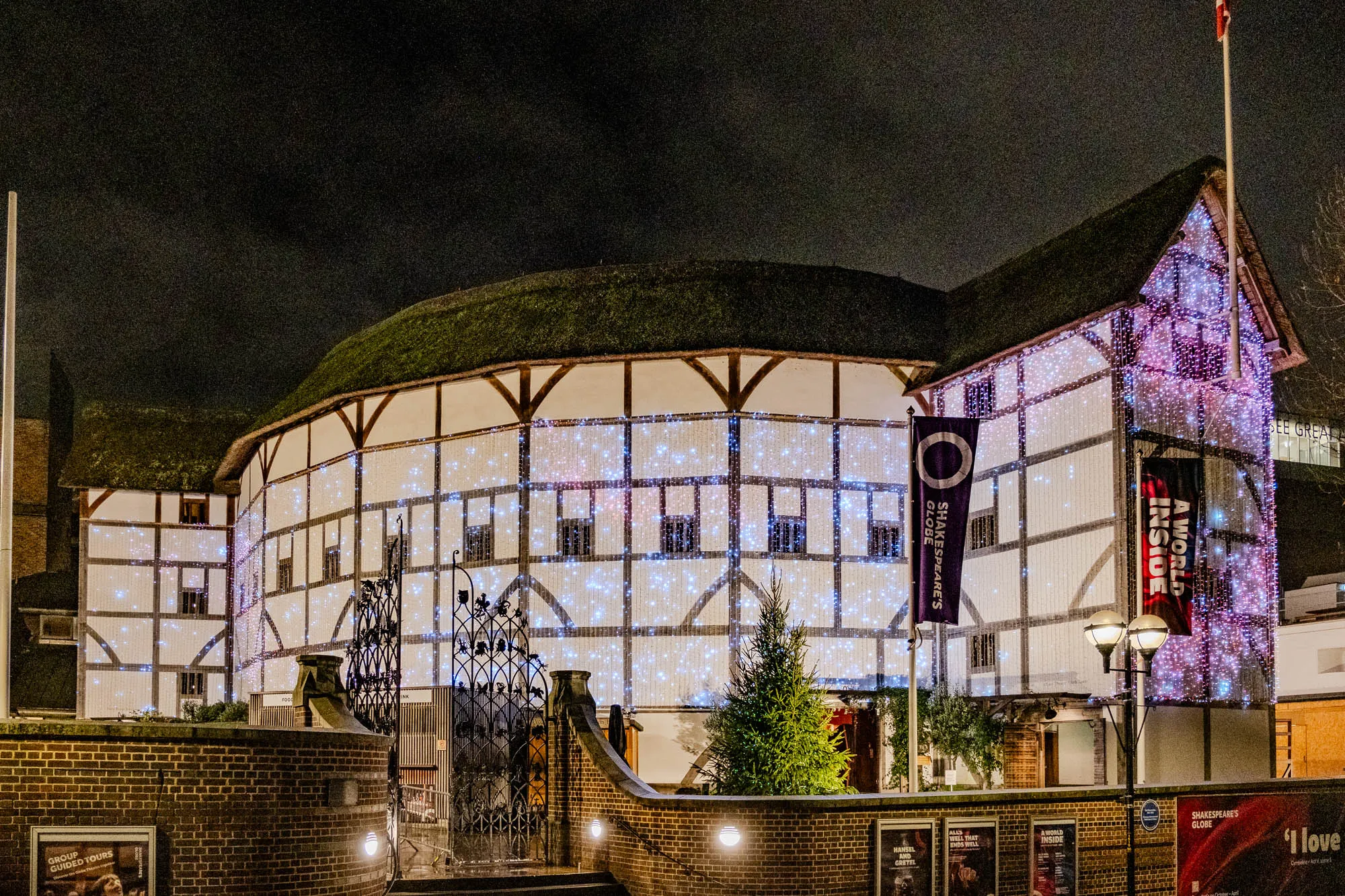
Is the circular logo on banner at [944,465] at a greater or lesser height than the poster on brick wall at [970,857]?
greater

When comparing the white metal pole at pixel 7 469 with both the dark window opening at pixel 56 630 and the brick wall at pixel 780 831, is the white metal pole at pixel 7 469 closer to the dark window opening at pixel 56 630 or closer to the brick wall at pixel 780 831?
the brick wall at pixel 780 831

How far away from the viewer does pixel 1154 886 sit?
17.6 meters

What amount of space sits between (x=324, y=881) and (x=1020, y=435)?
18768 millimetres

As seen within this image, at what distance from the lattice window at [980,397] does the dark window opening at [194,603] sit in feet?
82.6

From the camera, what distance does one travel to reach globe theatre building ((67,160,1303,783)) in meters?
26.1

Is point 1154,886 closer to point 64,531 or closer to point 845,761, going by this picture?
point 845,761

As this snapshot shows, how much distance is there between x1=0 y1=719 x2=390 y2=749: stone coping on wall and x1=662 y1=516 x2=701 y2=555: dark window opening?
16.3m

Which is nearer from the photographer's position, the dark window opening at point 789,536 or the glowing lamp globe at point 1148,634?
the glowing lamp globe at point 1148,634

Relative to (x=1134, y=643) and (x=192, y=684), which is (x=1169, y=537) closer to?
(x=1134, y=643)

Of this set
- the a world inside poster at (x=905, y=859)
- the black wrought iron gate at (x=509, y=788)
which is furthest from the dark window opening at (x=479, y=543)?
the a world inside poster at (x=905, y=859)

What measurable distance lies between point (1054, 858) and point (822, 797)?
3.40 meters

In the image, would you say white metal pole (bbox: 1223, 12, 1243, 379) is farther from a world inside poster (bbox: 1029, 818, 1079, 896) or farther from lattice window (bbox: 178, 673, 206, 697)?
lattice window (bbox: 178, 673, 206, 697)

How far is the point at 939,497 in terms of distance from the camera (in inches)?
864

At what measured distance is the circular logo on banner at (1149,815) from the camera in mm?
17281
